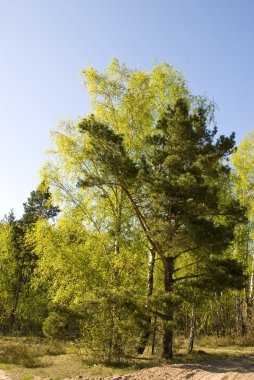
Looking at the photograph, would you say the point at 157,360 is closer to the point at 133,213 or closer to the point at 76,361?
the point at 76,361

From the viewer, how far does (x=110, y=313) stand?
1248cm

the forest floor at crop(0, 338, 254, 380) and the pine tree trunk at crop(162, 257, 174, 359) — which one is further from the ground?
the pine tree trunk at crop(162, 257, 174, 359)

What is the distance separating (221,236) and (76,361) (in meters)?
6.86

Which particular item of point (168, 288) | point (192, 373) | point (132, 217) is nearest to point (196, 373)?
point (192, 373)

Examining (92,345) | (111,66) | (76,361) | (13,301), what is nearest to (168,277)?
(92,345)

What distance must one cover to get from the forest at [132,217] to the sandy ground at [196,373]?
119 centimetres

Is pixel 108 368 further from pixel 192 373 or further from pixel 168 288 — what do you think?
pixel 168 288

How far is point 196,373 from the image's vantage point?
10.6 m

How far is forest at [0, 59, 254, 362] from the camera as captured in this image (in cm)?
1157

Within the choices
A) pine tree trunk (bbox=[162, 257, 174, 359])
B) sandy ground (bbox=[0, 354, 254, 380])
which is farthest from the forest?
sandy ground (bbox=[0, 354, 254, 380])

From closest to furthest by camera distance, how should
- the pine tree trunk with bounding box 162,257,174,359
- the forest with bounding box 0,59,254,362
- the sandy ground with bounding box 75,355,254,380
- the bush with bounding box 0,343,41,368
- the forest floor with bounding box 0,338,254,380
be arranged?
the sandy ground with bounding box 75,355,254,380 → the forest floor with bounding box 0,338,254,380 → the forest with bounding box 0,59,254,362 → the pine tree trunk with bounding box 162,257,174,359 → the bush with bounding box 0,343,41,368

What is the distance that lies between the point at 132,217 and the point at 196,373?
21.2 ft

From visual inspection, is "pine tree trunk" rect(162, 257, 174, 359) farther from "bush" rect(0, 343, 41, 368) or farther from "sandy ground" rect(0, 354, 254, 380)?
"bush" rect(0, 343, 41, 368)

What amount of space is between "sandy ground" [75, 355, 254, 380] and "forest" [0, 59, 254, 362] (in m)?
1.19
